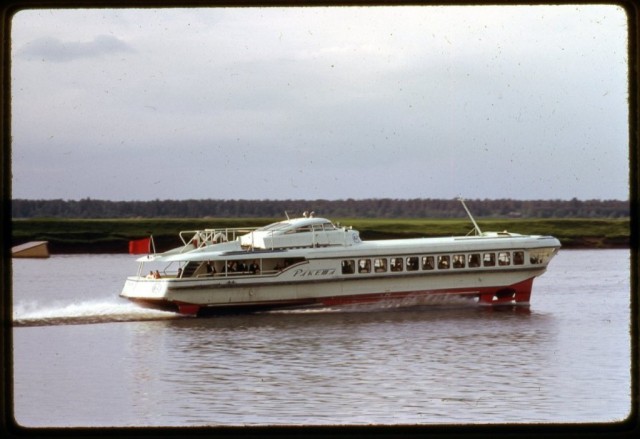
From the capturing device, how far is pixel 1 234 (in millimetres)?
4324

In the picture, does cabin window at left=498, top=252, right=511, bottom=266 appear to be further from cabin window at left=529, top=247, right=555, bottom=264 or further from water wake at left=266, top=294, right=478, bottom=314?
water wake at left=266, top=294, right=478, bottom=314

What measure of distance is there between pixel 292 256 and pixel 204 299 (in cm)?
175

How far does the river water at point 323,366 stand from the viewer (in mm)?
11906

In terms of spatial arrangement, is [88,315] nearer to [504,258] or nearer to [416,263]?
[416,263]

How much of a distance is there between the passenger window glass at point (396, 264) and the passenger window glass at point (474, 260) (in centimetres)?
144

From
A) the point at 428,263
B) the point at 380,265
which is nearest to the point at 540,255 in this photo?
the point at 428,263

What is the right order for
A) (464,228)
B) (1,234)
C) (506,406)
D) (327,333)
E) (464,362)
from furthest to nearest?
(464,228)
(327,333)
(464,362)
(506,406)
(1,234)

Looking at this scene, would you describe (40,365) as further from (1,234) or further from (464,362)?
(1,234)

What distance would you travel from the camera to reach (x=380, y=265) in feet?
64.6

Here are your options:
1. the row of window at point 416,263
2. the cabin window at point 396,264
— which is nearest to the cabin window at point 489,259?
the row of window at point 416,263

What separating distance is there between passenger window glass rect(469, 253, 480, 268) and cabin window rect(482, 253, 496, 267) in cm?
14

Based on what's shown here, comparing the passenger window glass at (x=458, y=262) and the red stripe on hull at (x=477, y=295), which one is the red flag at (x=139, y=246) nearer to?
the red stripe on hull at (x=477, y=295)

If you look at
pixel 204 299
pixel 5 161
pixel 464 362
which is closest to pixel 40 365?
pixel 204 299

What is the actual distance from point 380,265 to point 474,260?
1923 millimetres
